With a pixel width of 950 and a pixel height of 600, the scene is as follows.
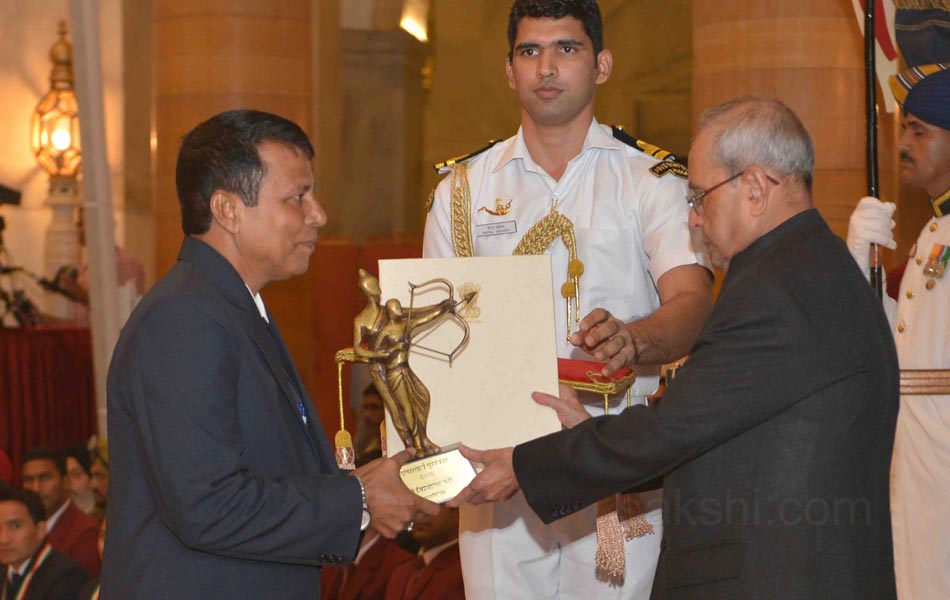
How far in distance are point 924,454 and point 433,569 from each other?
231 cm

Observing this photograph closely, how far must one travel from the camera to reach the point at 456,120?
10445mm

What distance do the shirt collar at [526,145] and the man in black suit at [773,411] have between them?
98 cm

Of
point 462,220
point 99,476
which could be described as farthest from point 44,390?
point 462,220

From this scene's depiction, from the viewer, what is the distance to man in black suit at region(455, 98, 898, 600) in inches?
109

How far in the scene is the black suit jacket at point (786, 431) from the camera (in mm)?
2779

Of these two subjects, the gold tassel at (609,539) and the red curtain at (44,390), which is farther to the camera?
the red curtain at (44,390)

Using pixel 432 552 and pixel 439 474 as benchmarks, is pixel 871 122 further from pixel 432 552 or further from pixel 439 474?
pixel 432 552

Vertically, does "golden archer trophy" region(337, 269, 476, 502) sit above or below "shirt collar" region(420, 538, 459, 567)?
above

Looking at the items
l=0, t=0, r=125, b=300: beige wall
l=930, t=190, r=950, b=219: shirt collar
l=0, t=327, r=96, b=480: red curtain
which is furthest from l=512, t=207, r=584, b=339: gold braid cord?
l=0, t=0, r=125, b=300: beige wall

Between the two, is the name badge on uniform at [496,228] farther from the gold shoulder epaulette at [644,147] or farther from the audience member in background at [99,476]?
the audience member in background at [99,476]

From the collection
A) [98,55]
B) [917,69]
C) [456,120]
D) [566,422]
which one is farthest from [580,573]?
[456,120]

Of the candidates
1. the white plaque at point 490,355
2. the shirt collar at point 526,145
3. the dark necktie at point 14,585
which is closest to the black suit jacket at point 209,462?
the white plaque at point 490,355

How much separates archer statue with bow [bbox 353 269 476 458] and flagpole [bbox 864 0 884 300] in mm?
2248

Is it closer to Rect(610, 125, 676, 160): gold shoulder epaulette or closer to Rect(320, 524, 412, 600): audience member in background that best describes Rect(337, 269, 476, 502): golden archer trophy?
Rect(610, 125, 676, 160): gold shoulder epaulette
